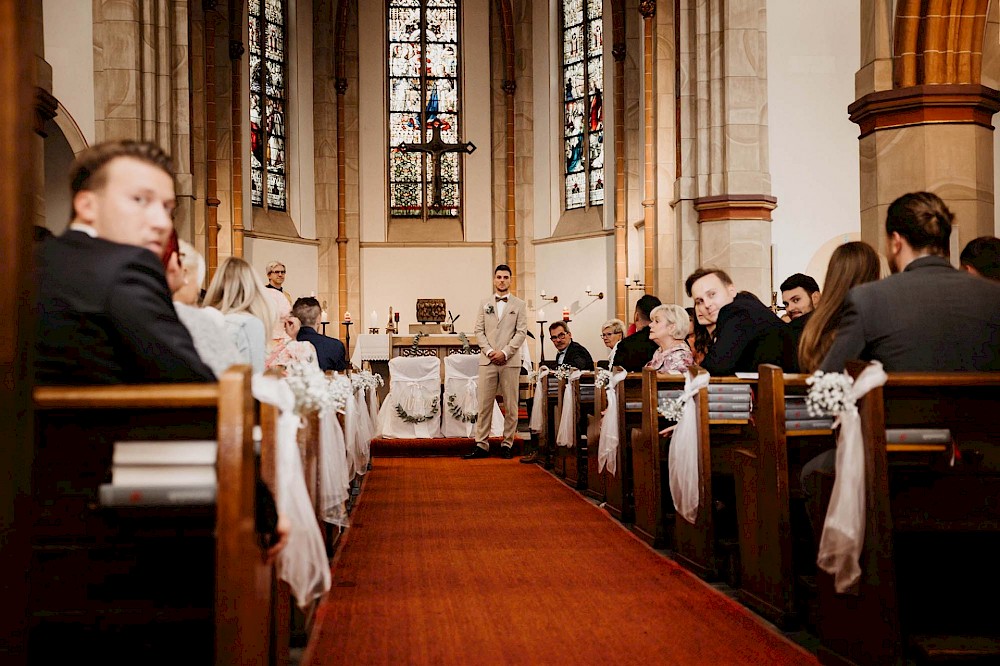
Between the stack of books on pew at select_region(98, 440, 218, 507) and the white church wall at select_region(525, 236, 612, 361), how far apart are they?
1447cm

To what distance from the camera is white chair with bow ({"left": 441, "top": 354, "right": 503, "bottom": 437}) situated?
10.8 metres

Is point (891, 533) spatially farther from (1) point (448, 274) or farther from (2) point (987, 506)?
(1) point (448, 274)

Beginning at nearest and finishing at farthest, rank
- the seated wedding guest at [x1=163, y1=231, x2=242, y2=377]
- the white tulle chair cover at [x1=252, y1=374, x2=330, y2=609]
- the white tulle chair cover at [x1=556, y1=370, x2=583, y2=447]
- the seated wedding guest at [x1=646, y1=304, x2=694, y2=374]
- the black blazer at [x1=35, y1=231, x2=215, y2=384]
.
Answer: the black blazer at [x1=35, y1=231, x2=215, y2=384] < the white tulle chair cover at [x1=252, y1=374, x2=330, y2=609] < the seated wedding guest at [x1=163, y1=231, x2=242, y2=377] < the seated wedding guest at [x1=646, y1=304, x2=694, y2=374] < the white tulle chair cover at [x1=556, y1=370, x2=583, y2=447]

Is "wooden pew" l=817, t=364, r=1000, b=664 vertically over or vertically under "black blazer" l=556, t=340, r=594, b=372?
under

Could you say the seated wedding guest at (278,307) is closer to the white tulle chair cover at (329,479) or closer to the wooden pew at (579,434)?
the white tulle chair cover at (329,479)

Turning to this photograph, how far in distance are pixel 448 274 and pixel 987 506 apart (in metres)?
15.6

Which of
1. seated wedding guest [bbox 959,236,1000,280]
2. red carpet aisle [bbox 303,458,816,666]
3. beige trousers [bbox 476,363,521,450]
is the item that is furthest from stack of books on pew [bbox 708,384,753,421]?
beige trousers [bbox 476,363,521,450]

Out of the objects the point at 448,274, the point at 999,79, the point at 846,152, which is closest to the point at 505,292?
the point at 846,152

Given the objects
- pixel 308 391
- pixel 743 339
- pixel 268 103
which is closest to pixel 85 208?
pixel 308 391

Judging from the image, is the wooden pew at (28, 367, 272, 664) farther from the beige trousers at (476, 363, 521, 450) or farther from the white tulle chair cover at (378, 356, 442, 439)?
the white tulle chair cover at (378, 356, 442, 439)

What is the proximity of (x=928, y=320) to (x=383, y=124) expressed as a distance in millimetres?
16216

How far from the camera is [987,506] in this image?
287 cm

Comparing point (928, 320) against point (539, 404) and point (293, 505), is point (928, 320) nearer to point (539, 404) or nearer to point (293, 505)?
point (293, 505)

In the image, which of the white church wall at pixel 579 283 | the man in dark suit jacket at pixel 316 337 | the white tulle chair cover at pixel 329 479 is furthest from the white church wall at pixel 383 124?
the white tulle chair cover at pixel 329 479
